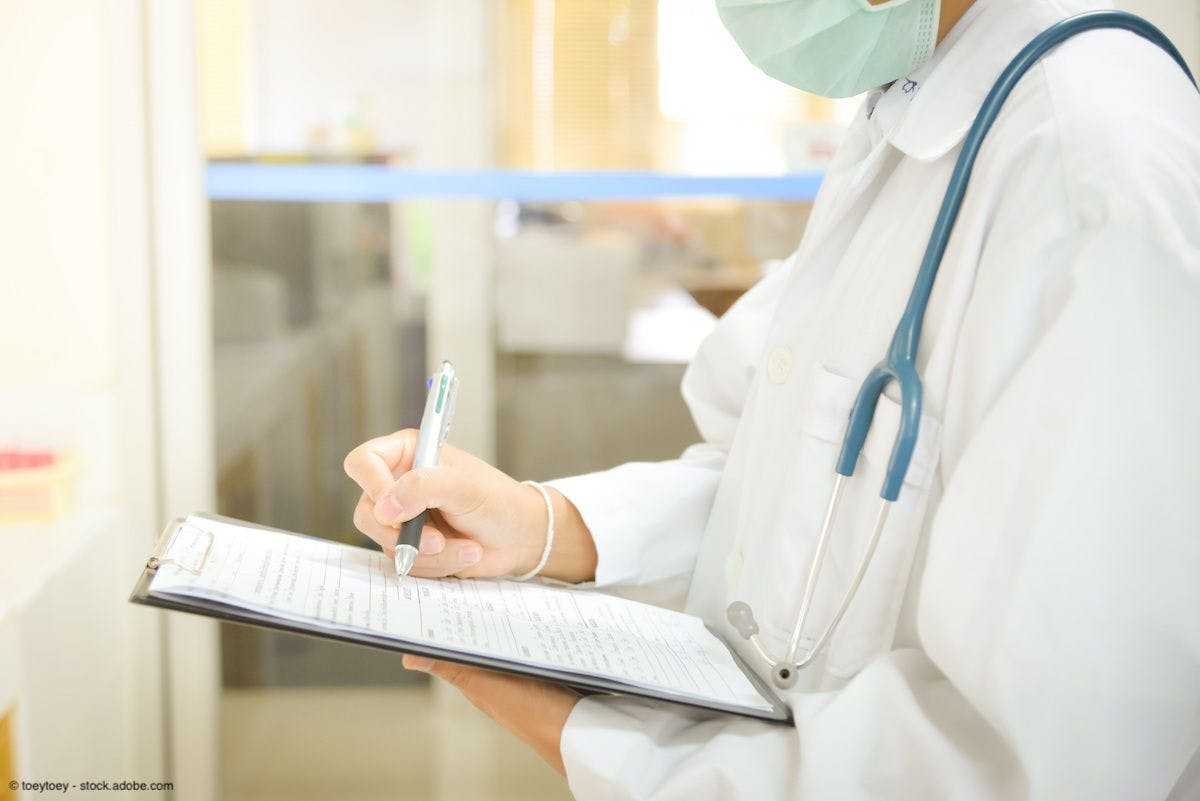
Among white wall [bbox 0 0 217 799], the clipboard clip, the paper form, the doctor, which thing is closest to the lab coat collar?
the doctor

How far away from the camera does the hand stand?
0.85 meters

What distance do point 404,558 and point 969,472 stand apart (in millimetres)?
427

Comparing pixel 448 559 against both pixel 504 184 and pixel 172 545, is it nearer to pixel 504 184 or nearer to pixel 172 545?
pixel 172 545

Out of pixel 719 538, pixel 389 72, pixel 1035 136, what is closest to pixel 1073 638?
pixel 1035 136

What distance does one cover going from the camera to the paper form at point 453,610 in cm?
68

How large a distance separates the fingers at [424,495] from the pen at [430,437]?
0.04 ft

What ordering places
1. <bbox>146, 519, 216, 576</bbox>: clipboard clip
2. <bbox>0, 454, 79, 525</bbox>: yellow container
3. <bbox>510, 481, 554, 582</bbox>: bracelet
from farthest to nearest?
<bbox>0, 454, 79, 525</bbox>: yellow container → <bbox>510, 481, 554, 582</bbox>: bracelet → <bbox>146, 519, 216, 576</bbox>: clipboard clip

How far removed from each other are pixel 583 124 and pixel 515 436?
0.56m

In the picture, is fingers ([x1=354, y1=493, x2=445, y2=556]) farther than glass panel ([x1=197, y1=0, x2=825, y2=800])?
No

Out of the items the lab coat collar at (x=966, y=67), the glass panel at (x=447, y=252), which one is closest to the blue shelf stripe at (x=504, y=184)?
the glass panel at (x=447, y=252)

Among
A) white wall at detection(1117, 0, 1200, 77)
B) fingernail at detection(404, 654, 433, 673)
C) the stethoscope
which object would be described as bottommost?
fingernail at detection(404, 654, 433, 673)

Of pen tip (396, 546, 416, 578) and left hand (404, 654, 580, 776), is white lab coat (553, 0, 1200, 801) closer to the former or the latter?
left hand (404, 654, 580, 776)

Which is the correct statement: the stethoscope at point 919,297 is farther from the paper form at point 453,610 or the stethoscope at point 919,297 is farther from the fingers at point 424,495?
the fingers at point 424,495

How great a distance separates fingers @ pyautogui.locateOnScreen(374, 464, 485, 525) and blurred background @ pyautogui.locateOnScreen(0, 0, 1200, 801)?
87 centimetres
